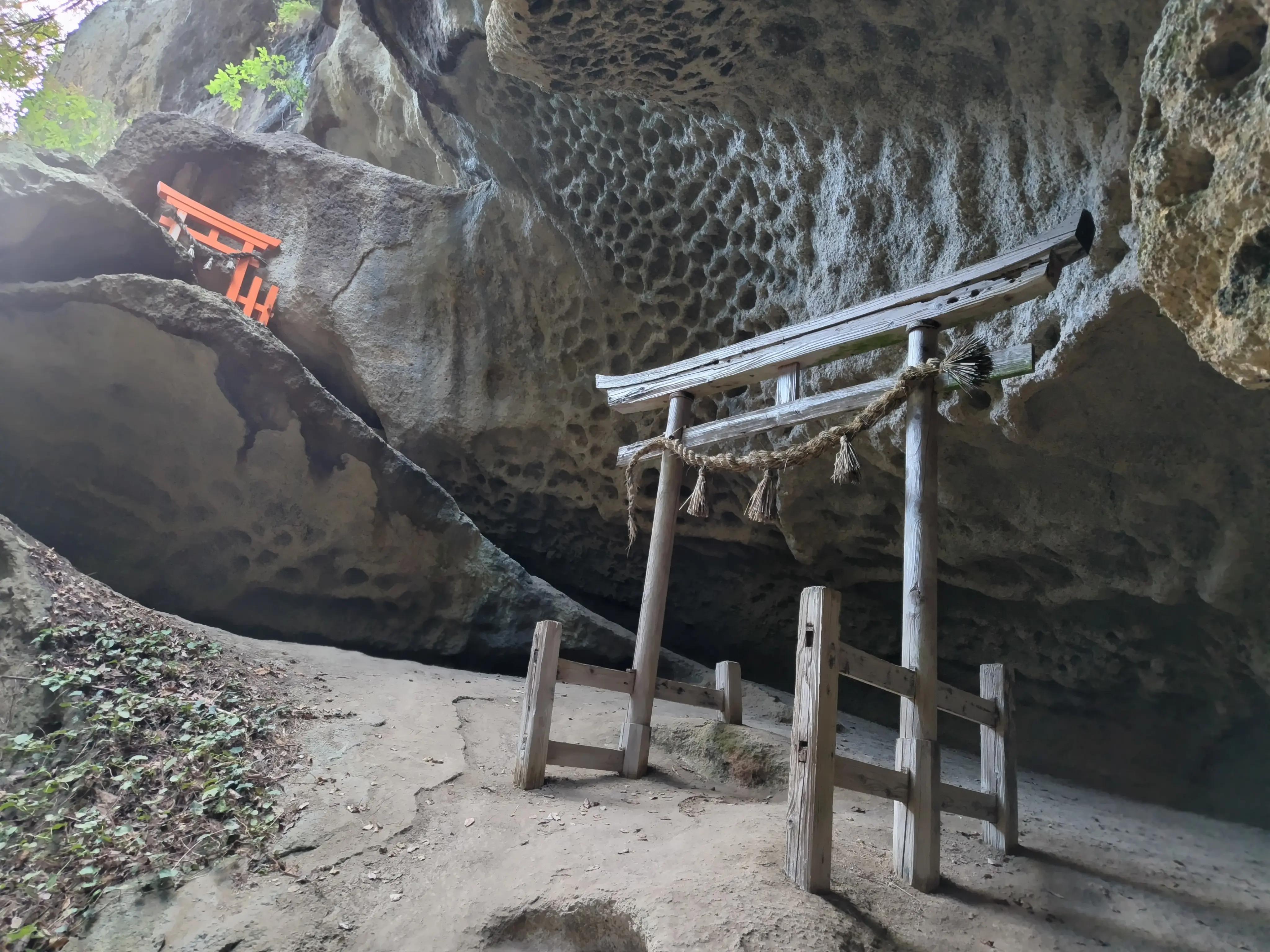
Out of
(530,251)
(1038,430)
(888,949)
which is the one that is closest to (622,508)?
(530,251)

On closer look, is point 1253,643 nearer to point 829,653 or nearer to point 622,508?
point 829,653

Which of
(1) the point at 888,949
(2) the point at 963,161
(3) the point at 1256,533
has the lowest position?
(1) the point at 888,949

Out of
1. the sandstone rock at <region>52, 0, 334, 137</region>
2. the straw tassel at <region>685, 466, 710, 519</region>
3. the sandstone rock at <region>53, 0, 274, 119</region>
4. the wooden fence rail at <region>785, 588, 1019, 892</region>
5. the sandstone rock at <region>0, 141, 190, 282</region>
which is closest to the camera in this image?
the wooden fence rail at <region>785, 588, 1019, 892</region>

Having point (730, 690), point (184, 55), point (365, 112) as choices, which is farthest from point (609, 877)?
point (184, 55)

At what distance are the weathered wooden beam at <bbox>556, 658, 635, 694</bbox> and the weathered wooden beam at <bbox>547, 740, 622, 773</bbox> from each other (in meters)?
0.37

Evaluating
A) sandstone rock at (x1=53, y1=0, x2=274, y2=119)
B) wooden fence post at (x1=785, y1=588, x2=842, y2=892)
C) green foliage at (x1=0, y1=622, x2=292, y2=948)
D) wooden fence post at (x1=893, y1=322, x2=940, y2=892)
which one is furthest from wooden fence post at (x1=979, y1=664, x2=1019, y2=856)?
sandstone rock at (x1=53, y1=0, x2=274, y2=119)

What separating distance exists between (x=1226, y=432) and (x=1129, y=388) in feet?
2.17

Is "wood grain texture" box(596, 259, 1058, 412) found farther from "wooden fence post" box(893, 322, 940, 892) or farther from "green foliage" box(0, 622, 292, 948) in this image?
"green foliage" box(0, 622, 292, 948)

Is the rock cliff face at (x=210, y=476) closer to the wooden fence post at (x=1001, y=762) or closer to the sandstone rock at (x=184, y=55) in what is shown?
the wooden fence post at (x=1001, y=762)

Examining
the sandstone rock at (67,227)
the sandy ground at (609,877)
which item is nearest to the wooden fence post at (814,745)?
the sandy ground at (609,877)

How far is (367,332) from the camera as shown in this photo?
1005 cm

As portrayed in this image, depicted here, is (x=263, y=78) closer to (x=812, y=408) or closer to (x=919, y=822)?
(x=812, y=408)

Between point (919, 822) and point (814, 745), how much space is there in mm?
669

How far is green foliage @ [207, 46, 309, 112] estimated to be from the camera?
13570 millimetres
